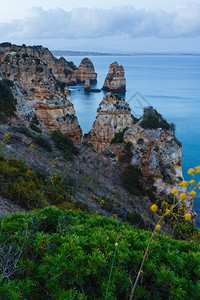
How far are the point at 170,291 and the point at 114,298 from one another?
633 millimetres

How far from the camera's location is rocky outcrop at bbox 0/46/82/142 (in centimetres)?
2117

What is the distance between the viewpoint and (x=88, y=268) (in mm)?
→ 2793

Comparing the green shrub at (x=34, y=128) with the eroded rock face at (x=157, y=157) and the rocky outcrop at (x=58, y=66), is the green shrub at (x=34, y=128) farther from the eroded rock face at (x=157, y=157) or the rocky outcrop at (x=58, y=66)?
the rocky outcrop at (x=58, y=66)

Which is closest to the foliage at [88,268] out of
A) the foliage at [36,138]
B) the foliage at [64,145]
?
the foliage at [36,138]

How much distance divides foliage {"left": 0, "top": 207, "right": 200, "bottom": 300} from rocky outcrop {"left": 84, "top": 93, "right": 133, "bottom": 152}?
19800mm

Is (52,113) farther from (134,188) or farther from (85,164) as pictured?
(134,188)

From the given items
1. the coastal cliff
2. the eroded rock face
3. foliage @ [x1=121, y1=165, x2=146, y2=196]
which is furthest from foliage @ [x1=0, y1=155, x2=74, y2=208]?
the eroded rock face

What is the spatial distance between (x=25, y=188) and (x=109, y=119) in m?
16.3

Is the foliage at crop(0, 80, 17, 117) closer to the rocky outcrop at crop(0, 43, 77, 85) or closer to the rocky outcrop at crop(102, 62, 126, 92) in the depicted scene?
the rocky outcrop at crop(0, 43, 77, 85)

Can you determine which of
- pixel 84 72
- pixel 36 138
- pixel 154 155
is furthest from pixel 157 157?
pixel 84 72

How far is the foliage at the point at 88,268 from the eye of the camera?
2668 millimetres

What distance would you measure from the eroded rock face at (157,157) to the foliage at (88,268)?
1223 cm

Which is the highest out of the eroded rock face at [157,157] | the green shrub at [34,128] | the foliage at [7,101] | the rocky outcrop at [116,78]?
the rocky outcrop at [116,78]

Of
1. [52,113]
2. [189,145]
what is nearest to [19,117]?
[52,113]
